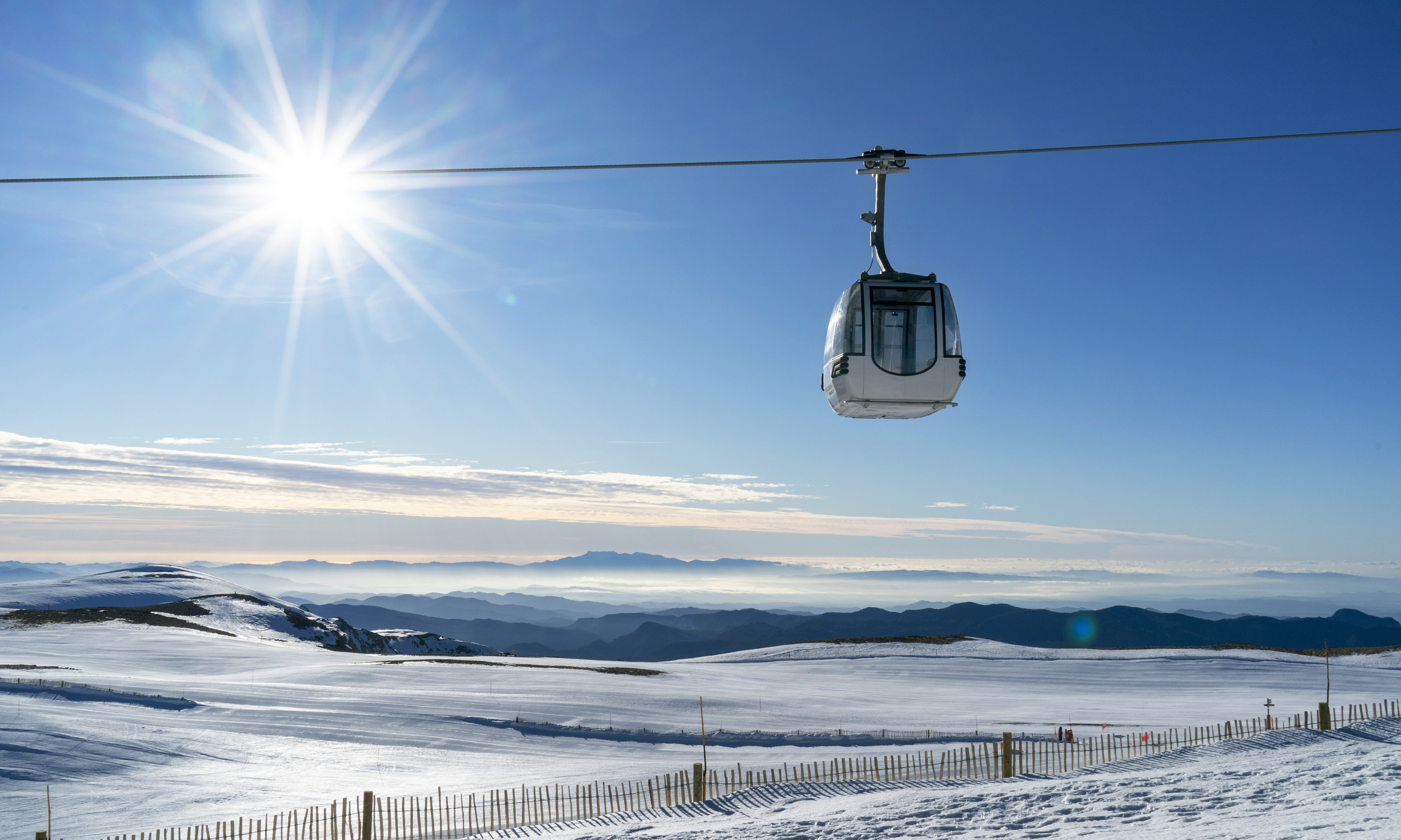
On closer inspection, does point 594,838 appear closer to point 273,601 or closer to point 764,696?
point 764,696

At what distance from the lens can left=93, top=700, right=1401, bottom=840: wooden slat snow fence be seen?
565 inches

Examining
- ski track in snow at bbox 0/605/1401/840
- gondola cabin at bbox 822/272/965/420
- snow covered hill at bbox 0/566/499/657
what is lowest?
snow covered hill at bbox 0/566/499/657

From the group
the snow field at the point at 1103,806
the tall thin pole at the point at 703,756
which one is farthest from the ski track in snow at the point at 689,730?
the tall thin pole at the point at 703,756

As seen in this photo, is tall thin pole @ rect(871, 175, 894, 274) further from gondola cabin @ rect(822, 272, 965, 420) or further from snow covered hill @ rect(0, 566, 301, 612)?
snow covered hill @ rect(0, 566, 301, 612)

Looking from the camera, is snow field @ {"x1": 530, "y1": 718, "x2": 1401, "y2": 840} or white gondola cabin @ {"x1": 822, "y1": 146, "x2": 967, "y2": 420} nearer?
white gondola cabin @ {"x1": 822, "y1": 146, "x2": 967, "y2": 420}

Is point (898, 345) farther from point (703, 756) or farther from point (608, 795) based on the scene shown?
point (703, 756)

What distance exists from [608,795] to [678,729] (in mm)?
9366

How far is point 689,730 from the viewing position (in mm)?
25328

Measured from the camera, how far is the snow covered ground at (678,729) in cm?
1177

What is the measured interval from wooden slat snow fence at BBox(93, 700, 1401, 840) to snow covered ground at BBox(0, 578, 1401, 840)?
3.60 feet

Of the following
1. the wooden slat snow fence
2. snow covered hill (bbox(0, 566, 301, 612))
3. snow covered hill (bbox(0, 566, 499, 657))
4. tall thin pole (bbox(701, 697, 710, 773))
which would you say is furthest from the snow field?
snow covered hill (bbox(0, 566, 301, 612))

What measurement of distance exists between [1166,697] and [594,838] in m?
30.0

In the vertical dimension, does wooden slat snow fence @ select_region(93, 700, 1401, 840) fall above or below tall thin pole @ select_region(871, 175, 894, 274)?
below

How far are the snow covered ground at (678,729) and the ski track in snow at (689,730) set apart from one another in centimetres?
10
